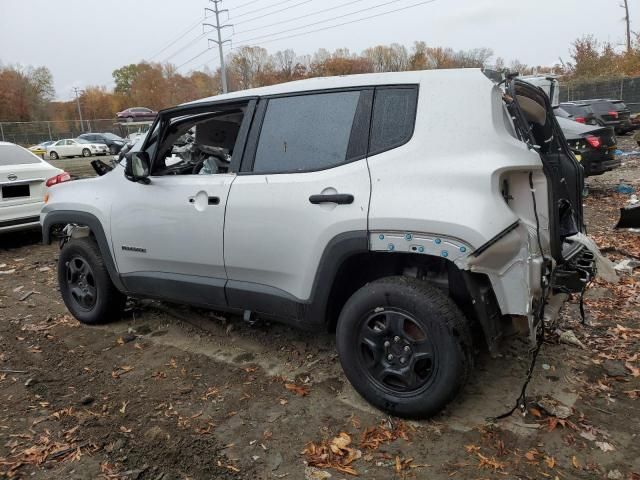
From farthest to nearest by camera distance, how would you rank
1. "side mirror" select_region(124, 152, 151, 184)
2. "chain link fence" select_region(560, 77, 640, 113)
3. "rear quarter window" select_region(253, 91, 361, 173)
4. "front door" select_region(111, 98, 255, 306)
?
"chain link fence" select_region(560, 77, 640, 113) < "side mirror" select_region(124, 152, 151, 184) < "front door" select_region(111, 98, 255, 306) < "rear quarter window" select_region(253, 91, 361, 173)

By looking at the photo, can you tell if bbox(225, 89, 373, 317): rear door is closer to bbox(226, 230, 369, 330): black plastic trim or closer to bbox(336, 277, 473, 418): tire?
bbox(226, 230, 369, 330): black plastic trim

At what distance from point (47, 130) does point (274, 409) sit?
172 ft

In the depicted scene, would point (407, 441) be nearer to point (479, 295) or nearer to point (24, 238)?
point (479, 295)

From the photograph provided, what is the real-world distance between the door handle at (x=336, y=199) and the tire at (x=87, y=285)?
7.71 ft

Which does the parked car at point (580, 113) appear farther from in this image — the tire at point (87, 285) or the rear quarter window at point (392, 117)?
the tire at point (87, 285)

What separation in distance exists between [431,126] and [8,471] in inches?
115

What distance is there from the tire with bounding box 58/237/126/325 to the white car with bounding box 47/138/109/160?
33.6 metres

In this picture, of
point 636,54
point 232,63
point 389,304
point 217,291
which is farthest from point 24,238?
point 232,63

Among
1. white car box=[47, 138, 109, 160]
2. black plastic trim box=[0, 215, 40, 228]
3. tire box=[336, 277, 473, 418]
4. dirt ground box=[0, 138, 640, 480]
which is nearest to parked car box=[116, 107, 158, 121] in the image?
white car box=[47, 138, 109, 160]

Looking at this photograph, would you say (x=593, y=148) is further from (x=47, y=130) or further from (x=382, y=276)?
(x=47, y=130)

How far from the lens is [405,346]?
2.88 metres

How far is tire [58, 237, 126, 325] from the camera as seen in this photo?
4.45 m

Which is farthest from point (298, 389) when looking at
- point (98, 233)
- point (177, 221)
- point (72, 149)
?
point (72, 149)

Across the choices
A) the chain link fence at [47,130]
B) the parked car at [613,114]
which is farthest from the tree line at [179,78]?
the parked car at [613,114]
